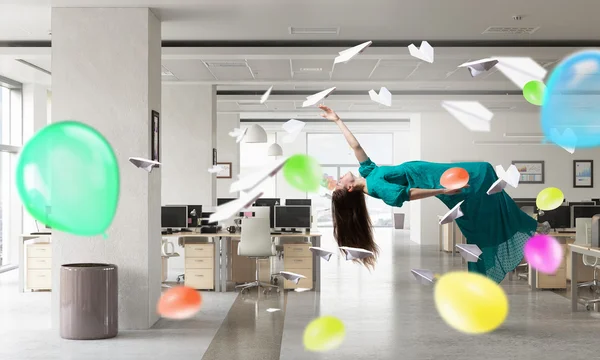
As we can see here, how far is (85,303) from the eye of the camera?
5.98 meters

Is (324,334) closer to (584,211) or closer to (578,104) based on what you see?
(584,211)

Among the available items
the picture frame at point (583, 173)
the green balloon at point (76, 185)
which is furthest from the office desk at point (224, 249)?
the picture frame at point (583, 173)

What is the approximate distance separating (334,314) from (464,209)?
427cm

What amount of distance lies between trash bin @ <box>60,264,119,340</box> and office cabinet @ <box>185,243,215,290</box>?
301cm

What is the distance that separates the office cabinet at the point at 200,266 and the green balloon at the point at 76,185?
4840mm

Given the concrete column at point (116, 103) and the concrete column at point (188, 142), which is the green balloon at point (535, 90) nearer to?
the concrete column at point (116, 103)

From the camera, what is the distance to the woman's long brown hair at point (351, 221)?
3.38m

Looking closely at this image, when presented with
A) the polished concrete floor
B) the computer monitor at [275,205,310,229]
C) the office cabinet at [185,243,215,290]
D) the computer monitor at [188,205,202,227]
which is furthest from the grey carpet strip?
the computer monitor at [188,205,202,227]

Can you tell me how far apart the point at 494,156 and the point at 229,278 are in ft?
27.8

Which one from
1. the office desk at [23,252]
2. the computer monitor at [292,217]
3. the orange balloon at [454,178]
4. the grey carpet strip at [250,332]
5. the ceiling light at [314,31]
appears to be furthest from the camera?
the computer monitor at [292,217]

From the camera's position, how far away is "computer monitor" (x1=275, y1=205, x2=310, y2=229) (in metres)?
9.47

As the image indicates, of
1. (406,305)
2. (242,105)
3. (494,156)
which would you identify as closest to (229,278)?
(406,305)

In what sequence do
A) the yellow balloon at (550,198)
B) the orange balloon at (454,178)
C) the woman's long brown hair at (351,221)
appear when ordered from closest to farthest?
1. the orange balloon at (454,178)
2. the woman's long brown hair at (351,221)
3. the yellow balloon at (550,198)

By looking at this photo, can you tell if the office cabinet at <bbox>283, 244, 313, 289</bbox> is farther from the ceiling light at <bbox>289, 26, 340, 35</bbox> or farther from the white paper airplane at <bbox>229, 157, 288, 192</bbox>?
the white paper airplane at <bbox>229, 157, 288, 192</bbox>
